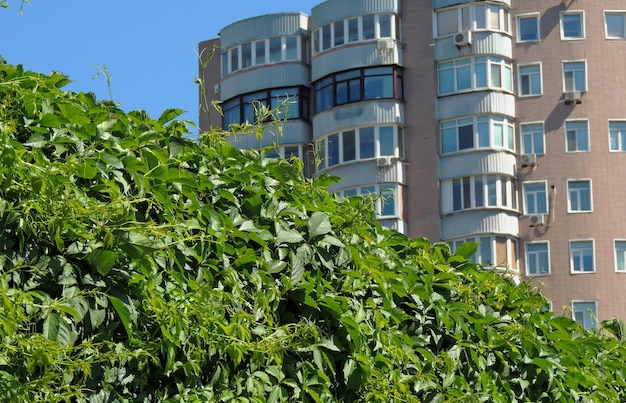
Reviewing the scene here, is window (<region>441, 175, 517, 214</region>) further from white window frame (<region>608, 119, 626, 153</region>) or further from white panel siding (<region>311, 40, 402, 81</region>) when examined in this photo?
white panel siding (<region>311, 40, 402, 81</region>)

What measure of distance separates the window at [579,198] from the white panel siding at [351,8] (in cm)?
736

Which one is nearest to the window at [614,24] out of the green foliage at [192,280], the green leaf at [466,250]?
the green leaf at [466,250]

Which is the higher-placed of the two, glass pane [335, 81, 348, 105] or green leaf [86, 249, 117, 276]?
glass pane [335, 81, 348, 105]

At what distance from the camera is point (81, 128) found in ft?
14.9

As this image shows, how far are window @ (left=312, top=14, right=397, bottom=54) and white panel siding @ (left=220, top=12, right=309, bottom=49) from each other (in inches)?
58.0

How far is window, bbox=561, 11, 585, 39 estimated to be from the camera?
34406 millimetres

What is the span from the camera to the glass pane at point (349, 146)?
34188 mm

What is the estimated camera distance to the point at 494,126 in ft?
110

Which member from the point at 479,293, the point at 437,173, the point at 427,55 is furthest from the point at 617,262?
the point at 479,293

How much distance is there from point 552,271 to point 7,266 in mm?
30400

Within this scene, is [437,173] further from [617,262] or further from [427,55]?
[617,262]

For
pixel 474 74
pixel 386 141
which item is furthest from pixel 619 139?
pixel 386 141

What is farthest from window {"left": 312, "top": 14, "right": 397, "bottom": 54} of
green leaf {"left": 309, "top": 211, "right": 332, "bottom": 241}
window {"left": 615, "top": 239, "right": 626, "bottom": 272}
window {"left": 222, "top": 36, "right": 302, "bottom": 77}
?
green leaf {"left": 309, "top": 211, "right": 332, "bottom": 241}

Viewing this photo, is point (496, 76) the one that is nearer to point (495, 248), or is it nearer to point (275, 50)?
point (495, 248)
